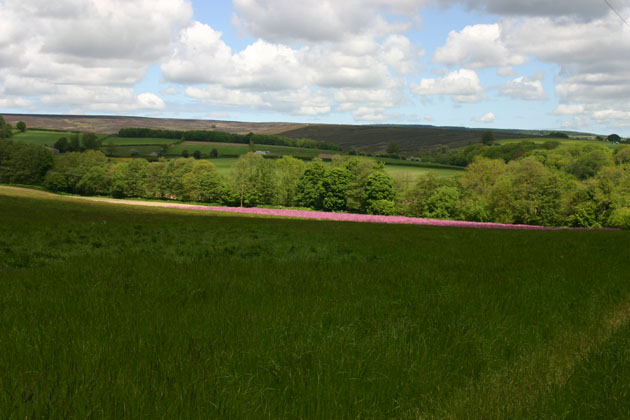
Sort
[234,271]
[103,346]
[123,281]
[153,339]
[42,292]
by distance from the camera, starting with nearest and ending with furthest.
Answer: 1. [103,346]
2. [153,339]
3. [42,292]
4. [123,281]
5. [234,271]

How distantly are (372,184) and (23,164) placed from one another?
3770 inches

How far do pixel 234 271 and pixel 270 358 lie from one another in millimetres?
5199

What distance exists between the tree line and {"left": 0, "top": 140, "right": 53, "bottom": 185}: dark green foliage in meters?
0.24

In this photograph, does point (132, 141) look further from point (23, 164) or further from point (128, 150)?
point (23, 164)

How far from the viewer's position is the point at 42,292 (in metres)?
6.77

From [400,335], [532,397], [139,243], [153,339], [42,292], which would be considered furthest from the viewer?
[139,243]

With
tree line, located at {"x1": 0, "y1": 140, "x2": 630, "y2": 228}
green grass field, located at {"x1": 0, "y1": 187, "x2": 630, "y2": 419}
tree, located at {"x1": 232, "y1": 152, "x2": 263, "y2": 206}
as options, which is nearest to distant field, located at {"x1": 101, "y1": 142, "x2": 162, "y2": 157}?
tree line, located at {"x1": 0, "y1": 140, "x2": 630, "y2": 228}

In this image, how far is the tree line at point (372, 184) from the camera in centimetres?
8194

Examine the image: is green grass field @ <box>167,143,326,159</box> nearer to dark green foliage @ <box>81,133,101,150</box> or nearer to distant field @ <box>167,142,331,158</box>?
distant field @ <box>167,142,331,158</box>

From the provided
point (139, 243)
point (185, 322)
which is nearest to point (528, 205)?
point (139, 243)

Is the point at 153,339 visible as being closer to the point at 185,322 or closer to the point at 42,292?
the point at 185,322

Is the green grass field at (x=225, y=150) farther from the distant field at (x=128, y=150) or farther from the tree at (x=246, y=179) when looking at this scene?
the tree at (x=246, y=179)

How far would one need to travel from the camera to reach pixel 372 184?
101 meters

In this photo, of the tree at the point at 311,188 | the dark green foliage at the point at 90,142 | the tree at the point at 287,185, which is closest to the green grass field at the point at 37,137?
the dark green foliage at the point at 90,142
